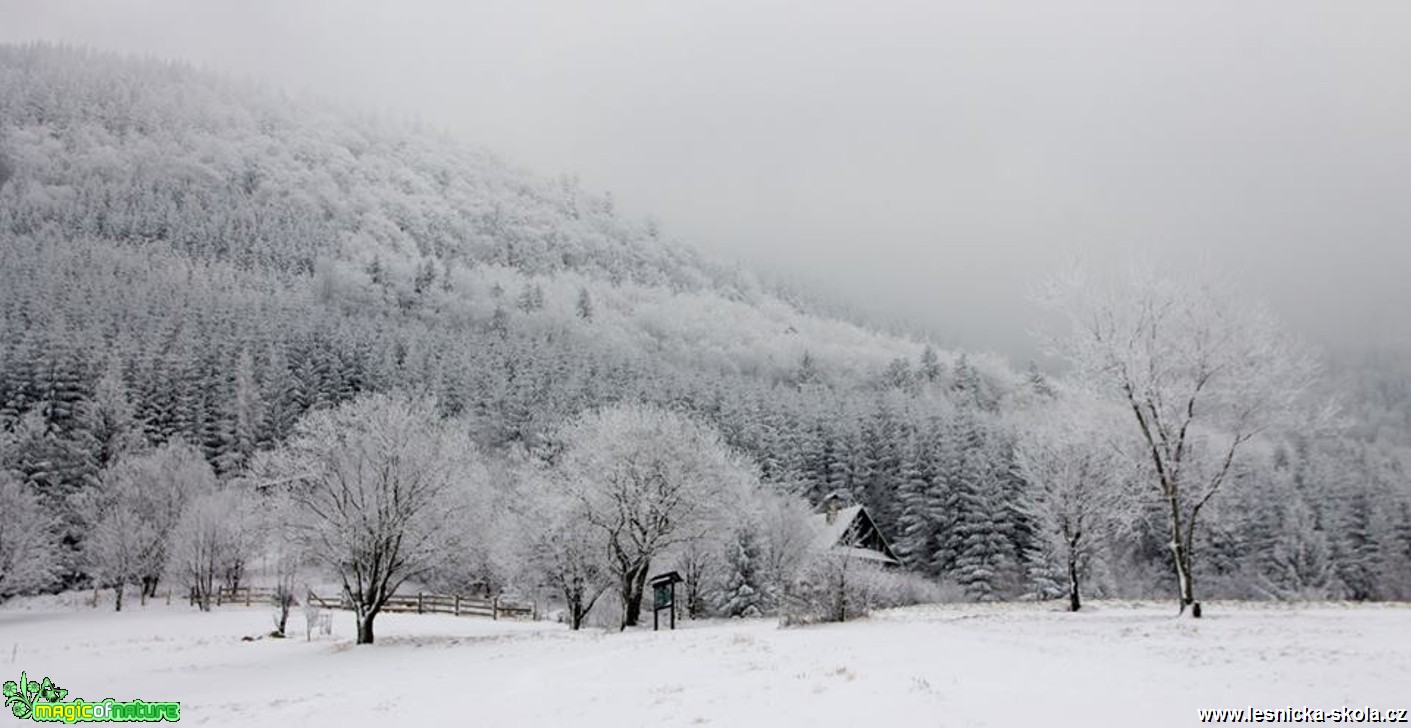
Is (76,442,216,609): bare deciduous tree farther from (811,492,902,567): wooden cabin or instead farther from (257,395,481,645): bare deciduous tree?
→ (811,492,902,567): wooden cabin

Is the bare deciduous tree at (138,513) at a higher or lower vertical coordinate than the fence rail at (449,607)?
higher

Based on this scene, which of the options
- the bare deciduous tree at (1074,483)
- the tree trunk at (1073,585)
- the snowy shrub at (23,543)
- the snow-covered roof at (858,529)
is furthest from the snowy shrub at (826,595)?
the snowy shrub at (23,543)

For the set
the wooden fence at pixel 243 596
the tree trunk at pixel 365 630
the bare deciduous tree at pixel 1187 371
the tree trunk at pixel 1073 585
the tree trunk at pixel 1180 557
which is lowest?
the wooden fence at pixel 243 596

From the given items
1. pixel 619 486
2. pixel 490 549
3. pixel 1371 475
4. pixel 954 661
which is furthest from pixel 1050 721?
pixel 1371 475

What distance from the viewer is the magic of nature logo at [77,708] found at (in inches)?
730

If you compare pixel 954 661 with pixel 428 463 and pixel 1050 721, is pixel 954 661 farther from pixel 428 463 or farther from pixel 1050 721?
pixel 428 463

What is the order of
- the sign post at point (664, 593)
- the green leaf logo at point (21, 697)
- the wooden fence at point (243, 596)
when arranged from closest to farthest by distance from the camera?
the green leaf logo at point (21, 697), the sign post at point (664, 593), the wooden fence at point (243, 596)

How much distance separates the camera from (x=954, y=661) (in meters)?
14.7

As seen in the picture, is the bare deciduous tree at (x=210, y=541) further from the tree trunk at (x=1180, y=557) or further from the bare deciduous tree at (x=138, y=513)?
the tree trunk at (x=1180, y=557)

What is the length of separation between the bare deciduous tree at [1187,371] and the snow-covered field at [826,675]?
4847 mm

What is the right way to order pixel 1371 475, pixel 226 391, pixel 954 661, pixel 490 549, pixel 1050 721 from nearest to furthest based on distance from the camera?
1. pixel 1050 721
2. pixel 954 661
3. pixel 490 549
4. pixel 226 391
5. pixel 1371 475

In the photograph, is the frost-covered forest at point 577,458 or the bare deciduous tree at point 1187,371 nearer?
the bare deciduous tree at point 1187,371

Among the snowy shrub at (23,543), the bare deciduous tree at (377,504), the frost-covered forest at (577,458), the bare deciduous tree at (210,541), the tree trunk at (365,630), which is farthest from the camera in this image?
the snowy shrub at (23,543)

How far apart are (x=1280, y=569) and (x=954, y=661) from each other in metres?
75.2
